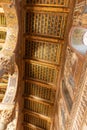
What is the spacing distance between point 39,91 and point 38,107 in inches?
48.1

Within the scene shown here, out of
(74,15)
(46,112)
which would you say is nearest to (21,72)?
(46,112)

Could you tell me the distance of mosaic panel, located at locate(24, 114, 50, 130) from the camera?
858cm

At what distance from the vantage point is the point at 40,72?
676 centimetres

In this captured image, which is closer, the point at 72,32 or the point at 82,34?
the point at 82,34

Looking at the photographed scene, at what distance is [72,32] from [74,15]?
0.56m

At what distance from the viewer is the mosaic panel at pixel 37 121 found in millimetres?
8583

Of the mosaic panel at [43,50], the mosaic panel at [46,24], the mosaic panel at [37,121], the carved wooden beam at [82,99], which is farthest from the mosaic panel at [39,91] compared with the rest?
the carved wooden beam at [82,99]

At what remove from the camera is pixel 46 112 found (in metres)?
8.05

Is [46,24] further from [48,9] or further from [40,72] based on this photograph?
[40,72]

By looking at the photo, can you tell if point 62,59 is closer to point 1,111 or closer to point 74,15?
point 74,15

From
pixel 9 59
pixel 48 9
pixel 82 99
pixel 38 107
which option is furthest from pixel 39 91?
pixel 82 99

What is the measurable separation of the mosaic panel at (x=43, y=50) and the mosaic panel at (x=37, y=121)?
415 cm

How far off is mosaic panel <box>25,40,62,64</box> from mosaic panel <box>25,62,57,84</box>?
16.5 inches

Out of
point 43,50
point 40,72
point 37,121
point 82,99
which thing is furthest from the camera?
point 37,121
